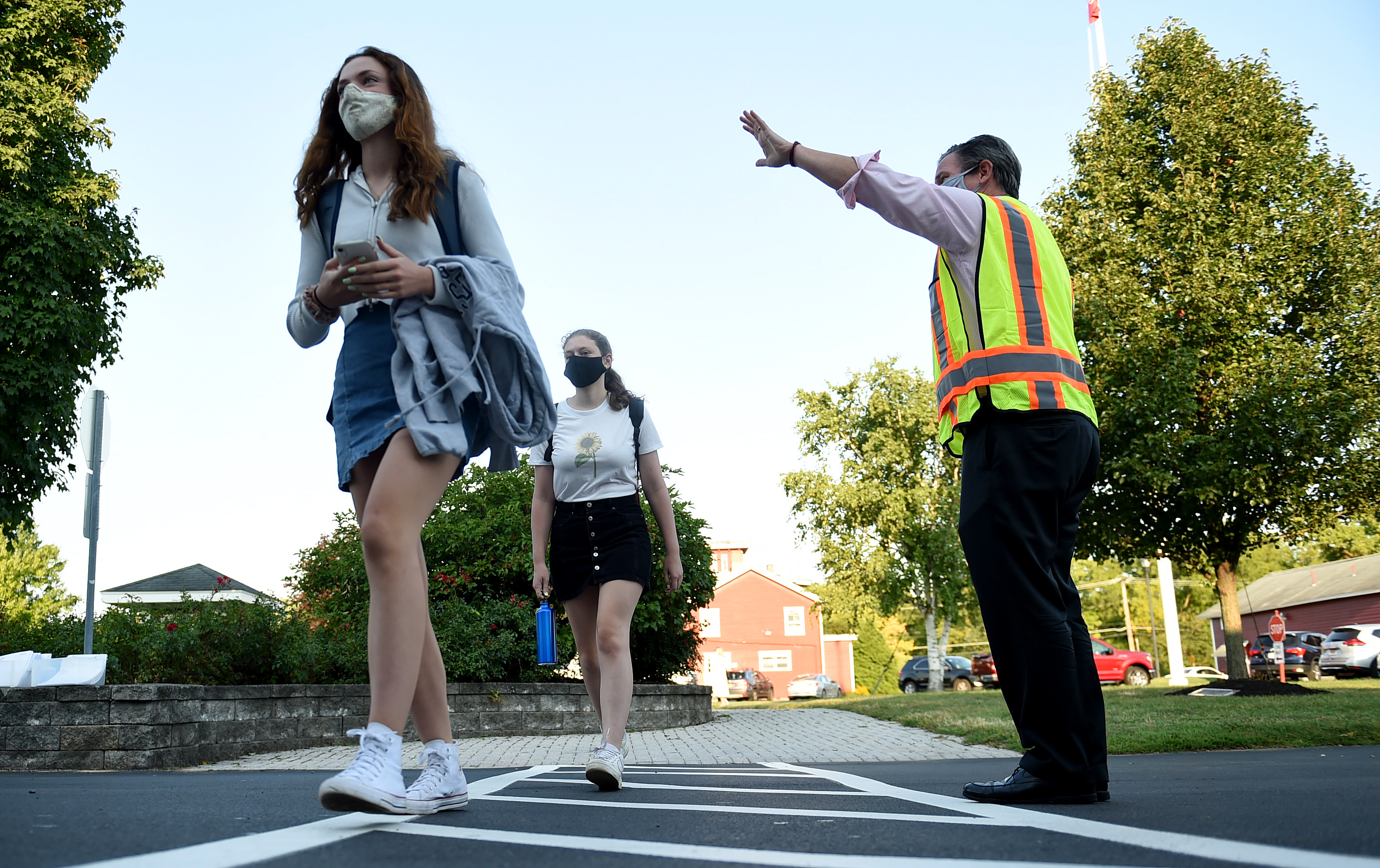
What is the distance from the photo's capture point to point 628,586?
4.84 m

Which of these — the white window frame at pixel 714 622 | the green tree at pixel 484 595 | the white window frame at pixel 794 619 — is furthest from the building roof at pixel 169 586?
the white window frame at pixel 794 619

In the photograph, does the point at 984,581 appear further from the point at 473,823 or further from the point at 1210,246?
the point at 1210,246

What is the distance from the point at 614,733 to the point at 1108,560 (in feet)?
52.8

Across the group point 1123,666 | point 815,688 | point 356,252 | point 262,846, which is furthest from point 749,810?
point 815,688

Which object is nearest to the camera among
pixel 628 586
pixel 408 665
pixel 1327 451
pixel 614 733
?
pixel 408 665

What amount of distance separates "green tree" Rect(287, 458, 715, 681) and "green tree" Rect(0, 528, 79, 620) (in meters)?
36.1

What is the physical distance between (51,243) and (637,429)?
1614 cm

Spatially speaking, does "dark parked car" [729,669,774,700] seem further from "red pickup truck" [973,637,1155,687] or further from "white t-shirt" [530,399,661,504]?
"white t-shirt" [530,399,661,504]

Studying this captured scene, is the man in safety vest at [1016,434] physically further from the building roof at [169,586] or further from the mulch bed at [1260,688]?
the building roof at [169,586]

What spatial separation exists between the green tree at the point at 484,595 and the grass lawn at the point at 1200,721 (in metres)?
2.96

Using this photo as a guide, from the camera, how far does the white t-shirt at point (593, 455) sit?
5.07m

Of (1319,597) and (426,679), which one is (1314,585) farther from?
(426,679)

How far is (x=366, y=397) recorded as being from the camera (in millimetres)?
2928

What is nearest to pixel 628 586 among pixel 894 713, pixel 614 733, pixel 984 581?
pixel 614 733
